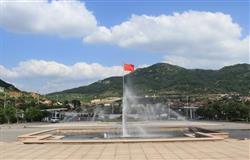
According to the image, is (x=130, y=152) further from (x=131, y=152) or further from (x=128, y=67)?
(x=128, y=67)

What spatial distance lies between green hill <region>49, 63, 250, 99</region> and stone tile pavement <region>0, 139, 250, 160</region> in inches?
3020

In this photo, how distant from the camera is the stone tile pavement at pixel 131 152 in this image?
13812 millimetres

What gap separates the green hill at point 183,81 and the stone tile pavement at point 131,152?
76715mm

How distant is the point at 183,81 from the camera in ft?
382

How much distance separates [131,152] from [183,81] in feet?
336

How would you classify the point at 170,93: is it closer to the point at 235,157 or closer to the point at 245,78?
the point at 245,78

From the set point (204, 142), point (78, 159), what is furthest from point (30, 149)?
point (204, 142)

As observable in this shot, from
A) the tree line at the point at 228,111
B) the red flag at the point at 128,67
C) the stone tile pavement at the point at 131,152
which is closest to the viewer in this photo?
the stone tile pavement at the point at 131,152

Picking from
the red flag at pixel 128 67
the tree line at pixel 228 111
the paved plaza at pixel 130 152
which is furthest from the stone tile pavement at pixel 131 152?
the tree line at pixel 228 111

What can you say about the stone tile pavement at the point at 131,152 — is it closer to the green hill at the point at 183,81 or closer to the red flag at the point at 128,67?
the red flag at the point at 128,67

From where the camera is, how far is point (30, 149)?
1711cm

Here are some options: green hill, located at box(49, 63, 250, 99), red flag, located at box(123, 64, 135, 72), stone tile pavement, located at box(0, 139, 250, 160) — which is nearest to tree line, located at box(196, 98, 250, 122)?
green hill, located at box(49, 63, 250, 99)

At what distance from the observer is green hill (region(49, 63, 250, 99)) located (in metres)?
106

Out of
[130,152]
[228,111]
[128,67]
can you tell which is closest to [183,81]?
[228,111]
